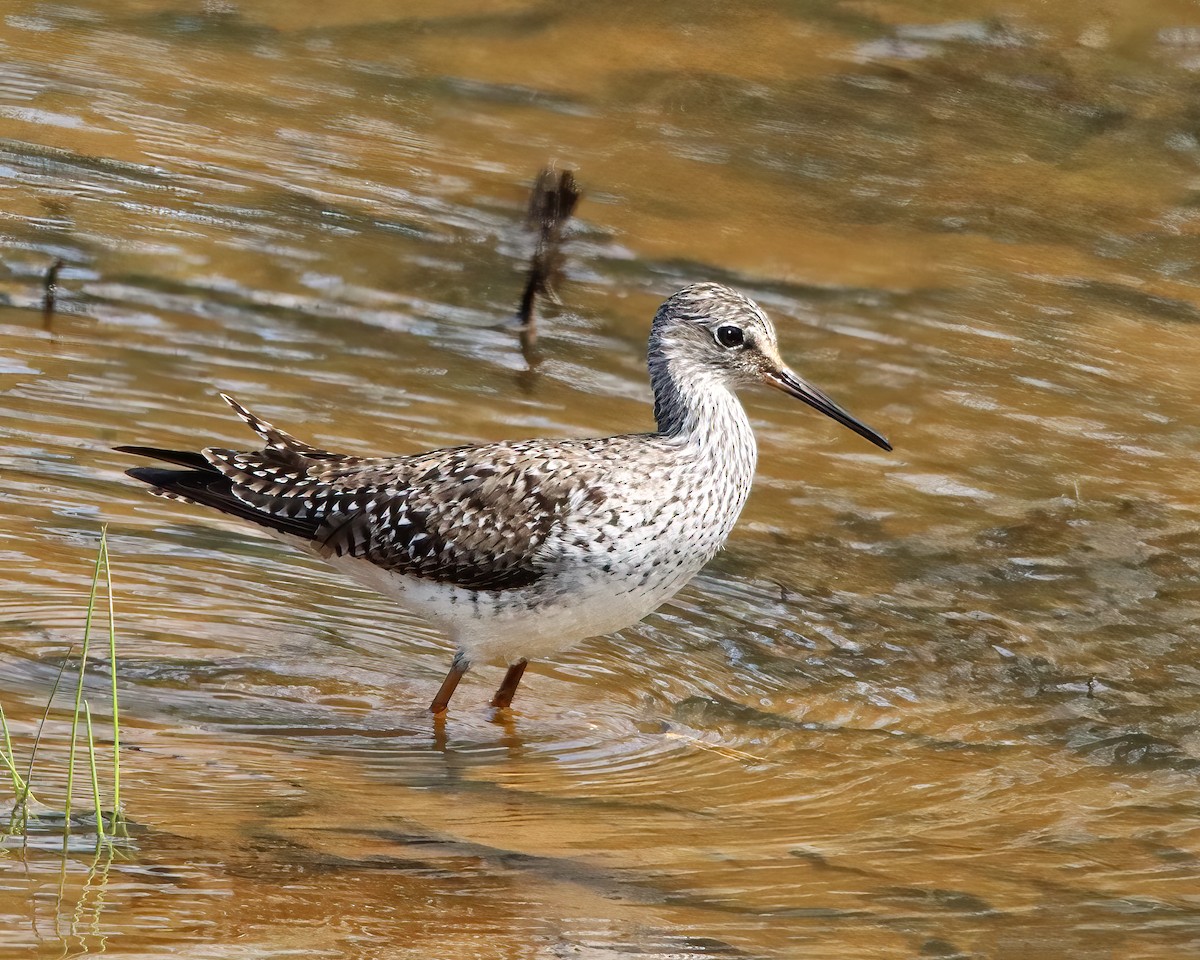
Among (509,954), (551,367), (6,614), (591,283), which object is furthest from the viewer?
(591,283)

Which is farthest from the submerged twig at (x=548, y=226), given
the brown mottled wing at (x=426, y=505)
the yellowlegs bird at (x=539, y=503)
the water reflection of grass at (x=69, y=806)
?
the water reflection of grass at (x=69, y=806)

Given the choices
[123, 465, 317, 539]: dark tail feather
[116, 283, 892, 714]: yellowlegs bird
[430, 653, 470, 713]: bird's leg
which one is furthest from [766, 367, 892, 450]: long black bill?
[123, 465, 317, 539]: dark tail feather

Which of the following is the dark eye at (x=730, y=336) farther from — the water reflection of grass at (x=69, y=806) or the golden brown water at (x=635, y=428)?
the water reflection of grass at (x=69, y=806)

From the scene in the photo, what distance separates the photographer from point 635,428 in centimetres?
934

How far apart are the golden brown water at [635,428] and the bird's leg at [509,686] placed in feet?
0.38

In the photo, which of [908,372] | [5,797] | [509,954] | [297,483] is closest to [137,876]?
[5,797]

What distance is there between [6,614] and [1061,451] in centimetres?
502

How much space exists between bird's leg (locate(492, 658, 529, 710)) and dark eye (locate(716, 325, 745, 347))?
1426 mm

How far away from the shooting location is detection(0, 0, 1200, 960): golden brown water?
550cm

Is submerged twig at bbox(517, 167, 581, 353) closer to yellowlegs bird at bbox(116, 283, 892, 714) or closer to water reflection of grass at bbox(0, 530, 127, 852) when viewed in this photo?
yellowlegs bird at bbox(116, 283, 892, 714)

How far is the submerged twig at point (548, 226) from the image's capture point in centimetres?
1051

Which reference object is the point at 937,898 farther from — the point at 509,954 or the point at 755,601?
the point at 755,601

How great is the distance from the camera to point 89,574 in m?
7.39

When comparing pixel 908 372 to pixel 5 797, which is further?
pixel 908 372
